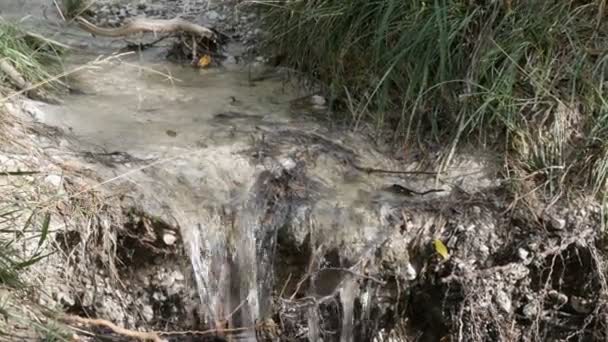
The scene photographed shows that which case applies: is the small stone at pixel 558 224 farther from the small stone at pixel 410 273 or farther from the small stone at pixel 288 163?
the small stone at pixel 288 163

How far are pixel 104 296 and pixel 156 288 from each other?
0.63ft

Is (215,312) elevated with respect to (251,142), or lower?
lower

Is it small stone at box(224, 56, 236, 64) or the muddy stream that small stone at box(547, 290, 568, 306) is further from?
small stone at box(224, 56, 236, 64)

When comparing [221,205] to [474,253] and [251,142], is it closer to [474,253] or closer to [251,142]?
[251,142]

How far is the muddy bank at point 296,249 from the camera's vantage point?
2994 millimetres

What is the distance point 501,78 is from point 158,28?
1.90 m

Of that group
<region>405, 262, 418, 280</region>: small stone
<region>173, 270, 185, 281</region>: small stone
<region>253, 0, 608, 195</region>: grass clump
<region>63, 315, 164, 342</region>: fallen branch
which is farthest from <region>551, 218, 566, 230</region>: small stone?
<region>63, 315, 164, 342</region>: fallen branch

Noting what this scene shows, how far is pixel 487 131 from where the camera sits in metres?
3.39

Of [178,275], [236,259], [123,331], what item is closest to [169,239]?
[178,275]

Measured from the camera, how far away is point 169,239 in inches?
119

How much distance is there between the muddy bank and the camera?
118 inches

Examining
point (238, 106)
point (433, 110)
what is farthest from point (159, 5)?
point (433, 110)

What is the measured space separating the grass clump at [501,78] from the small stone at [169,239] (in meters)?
1.03

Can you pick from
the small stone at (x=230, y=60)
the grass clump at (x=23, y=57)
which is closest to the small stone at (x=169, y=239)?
the grass clump at (x=23, y=57)
